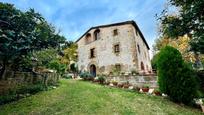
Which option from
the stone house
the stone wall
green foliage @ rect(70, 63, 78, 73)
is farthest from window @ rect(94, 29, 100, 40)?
Result: green foliage @ rect(70, 63, 78, 73)

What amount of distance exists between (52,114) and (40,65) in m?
8.15

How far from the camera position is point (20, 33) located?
24.2 ft

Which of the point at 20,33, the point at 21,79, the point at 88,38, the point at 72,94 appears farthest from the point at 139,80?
the point at 88,38

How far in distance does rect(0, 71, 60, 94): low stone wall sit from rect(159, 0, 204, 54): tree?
26.1ft

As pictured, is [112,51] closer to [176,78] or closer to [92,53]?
[92,53]

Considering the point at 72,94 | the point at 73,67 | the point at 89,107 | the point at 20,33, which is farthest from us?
the point at 73,67

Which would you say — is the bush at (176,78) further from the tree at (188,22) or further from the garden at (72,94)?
the tree at (188,22)

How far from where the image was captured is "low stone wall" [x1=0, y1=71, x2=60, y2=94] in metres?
9.91

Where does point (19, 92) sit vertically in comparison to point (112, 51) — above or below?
below

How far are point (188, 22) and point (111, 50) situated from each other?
17.6 m

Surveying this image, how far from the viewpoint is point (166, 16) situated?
1144cm

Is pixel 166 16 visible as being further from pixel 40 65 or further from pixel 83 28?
pixel 83 28

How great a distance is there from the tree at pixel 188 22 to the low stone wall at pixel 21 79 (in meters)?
7.94

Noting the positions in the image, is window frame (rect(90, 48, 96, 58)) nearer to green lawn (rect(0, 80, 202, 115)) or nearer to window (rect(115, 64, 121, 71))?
window (rect(115, 64, 121, 71))
